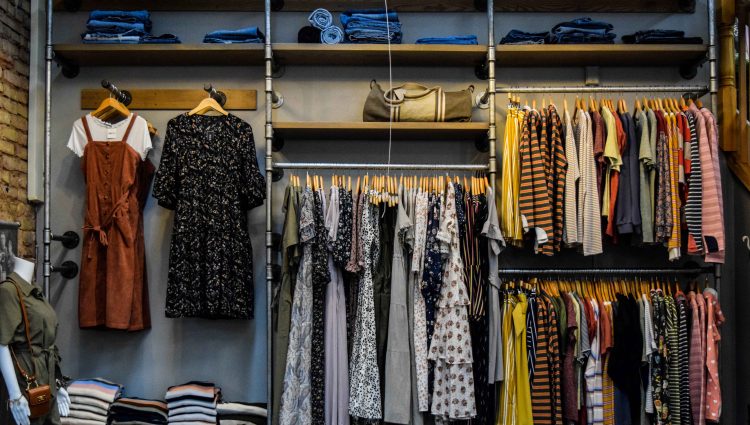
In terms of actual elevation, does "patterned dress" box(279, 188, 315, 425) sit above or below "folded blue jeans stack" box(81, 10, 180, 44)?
below

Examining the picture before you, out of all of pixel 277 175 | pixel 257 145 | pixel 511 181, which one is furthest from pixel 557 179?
pixel 257 145

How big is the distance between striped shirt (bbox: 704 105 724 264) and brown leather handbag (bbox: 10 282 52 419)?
3.12m

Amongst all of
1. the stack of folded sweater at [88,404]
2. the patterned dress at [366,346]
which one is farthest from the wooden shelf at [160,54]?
the stack of folded sweater at [88,404]

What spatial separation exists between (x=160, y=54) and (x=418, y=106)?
147 cm

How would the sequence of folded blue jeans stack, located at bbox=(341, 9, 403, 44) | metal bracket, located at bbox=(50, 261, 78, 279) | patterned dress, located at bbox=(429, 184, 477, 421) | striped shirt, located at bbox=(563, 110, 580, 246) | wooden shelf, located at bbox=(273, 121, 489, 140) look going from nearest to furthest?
patterned dress, located at bbox=(429, 184, 477, 421)
striped shirt, located at bbox=(563, 110, 580, 246)
wooden shelf, located at bbox=(273, 121, 489, 140)
folded blue jeans stack, located at bbox=(341, 9, 403, 44)
metal bracket, located at bbox=(50, 261, 78, 279)

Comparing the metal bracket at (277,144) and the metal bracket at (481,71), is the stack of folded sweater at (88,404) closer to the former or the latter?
the metal bracket at (277,144)

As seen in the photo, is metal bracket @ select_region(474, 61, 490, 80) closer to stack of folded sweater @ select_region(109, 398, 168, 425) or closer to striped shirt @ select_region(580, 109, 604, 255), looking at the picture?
striped shirt @ select_region(580, 109, 604, 255)

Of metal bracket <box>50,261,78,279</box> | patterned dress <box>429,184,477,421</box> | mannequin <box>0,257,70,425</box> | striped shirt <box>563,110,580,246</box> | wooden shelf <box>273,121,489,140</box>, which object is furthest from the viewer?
metal bracket <box>50,261,78,279</box>

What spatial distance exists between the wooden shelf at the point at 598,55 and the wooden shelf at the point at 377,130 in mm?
470

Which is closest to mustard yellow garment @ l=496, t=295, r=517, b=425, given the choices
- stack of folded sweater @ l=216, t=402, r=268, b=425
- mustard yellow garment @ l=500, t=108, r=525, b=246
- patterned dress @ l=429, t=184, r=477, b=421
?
patterned dress @ l=429, t=184, r=477, b=421

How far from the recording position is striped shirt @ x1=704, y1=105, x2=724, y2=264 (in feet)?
10.1

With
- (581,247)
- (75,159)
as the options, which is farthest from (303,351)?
(75,159)

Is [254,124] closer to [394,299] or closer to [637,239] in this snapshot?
[394,299]

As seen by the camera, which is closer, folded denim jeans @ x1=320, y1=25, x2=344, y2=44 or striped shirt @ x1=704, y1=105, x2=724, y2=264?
striped shirt @ x1=704, y1=105, x2=724, y2=264
